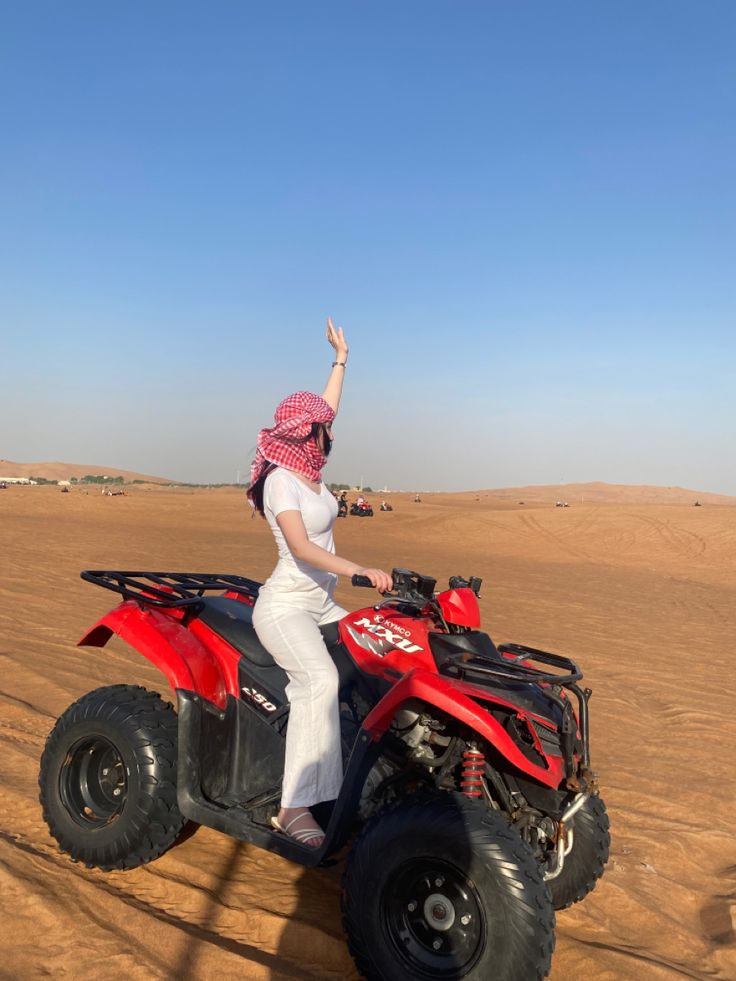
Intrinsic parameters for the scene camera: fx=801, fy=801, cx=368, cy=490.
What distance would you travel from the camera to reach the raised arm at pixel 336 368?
177 inches

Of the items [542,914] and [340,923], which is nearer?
[542,914]

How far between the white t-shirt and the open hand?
1.30 m

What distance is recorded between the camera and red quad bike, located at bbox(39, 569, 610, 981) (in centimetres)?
276

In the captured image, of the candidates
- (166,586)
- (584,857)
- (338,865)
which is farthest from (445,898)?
(166,586)

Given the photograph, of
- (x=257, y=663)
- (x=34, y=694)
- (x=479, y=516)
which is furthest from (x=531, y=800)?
(x=479, y=516)

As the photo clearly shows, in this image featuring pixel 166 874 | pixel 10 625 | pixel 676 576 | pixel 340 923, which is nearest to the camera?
pixel 340 923

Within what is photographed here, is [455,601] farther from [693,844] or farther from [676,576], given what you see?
[676,576]

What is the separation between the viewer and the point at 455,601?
3232 millimetres

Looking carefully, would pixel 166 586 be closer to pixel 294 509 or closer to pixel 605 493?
pixel 294 509

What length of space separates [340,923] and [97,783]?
138 centimetres

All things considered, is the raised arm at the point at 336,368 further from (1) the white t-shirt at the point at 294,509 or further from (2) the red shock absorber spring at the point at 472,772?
(2) the red shock absorber spring at the point at 472,772

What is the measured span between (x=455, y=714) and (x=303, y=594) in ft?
3.29

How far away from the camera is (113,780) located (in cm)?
386

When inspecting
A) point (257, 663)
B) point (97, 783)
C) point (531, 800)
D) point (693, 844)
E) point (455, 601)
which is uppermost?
point (455, 601)
